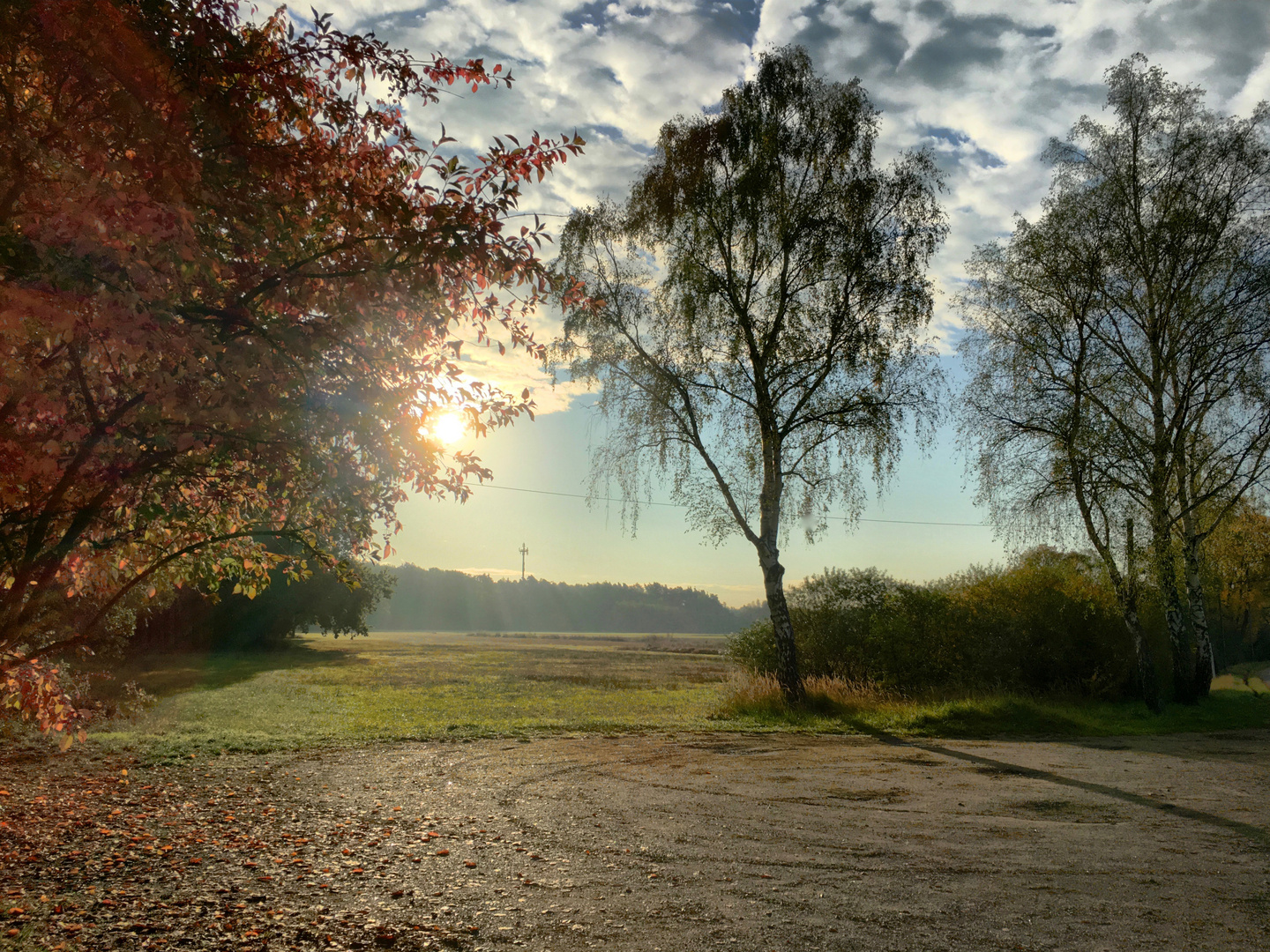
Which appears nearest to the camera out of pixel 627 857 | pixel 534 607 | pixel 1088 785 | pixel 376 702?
pixel 627 857

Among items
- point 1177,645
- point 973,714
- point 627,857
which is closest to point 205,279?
point 627,857

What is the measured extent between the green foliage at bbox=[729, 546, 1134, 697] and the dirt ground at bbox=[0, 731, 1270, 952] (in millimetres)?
9542

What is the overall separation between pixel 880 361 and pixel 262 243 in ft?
48.5

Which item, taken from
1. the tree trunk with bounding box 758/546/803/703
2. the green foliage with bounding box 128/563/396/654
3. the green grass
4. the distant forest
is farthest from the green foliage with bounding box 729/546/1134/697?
the distant forest

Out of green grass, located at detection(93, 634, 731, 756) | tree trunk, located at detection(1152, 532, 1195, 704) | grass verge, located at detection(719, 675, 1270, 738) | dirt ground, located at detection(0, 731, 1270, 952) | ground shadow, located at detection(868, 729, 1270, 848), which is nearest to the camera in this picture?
dirt ground, located at detection(0, 731, 1270, 952)

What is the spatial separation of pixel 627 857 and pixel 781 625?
1125 cm

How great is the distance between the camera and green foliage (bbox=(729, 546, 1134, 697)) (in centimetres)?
1977

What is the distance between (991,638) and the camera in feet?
65.4

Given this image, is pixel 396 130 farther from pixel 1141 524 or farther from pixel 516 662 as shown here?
pixel 516 662

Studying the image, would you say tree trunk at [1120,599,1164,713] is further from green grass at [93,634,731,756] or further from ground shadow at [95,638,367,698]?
ground shadow at [95,638,367,698]

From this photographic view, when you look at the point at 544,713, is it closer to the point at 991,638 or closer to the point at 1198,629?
the point at 991,638

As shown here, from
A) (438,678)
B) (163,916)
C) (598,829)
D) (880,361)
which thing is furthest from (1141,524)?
(438,678)

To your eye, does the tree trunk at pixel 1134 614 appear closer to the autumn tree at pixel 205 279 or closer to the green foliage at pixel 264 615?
the autumn tree at pixel 205 279

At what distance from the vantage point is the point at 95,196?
3137 millimetres
